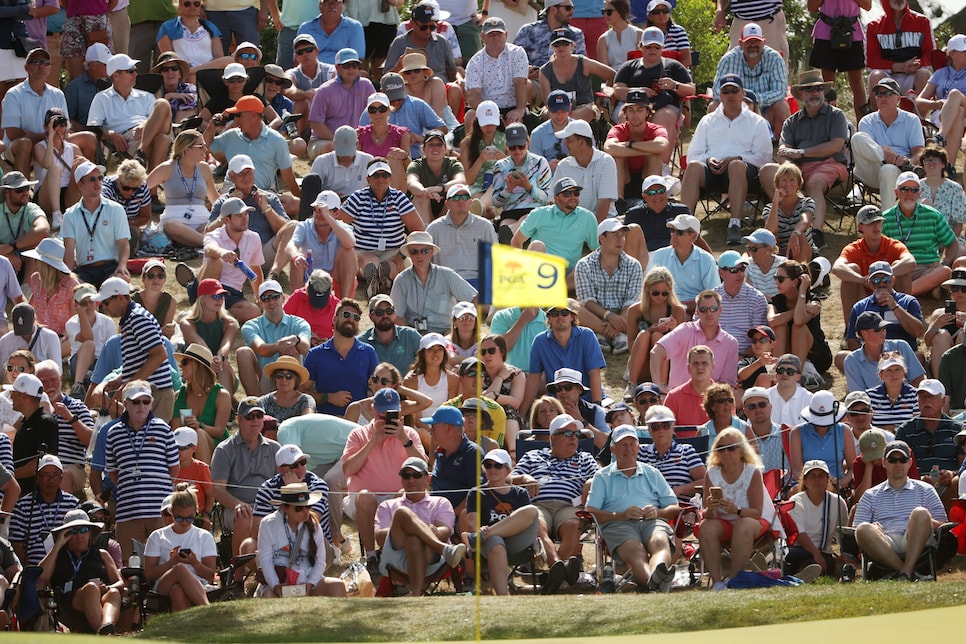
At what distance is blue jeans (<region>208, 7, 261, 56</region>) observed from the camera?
908 inches

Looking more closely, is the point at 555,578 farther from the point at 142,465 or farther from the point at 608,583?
the point at 142,465

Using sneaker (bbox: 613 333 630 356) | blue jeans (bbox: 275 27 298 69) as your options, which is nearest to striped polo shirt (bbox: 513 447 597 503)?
sneaker (bbox: 613 333 630 356)

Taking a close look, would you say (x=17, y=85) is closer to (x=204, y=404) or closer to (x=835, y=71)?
(x=204, y=404)

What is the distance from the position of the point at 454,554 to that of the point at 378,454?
4.80ft

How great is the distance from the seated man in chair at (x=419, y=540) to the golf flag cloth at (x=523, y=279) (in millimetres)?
2903

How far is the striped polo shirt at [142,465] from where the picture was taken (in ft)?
47.3

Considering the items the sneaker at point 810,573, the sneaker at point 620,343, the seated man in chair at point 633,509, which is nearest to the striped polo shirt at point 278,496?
the seated man in chair at point 633,509

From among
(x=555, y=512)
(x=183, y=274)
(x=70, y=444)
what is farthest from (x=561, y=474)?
(x=183, y=274)

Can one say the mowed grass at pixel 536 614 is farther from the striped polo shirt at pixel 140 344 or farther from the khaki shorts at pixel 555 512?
the striped polo shirt at pixel 140 344

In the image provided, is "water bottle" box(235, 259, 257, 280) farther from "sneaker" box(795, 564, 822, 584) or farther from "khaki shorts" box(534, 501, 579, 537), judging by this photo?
"sneaker" box(795, 564, 822, 584)

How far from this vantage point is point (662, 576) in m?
13.3

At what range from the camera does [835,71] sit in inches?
886

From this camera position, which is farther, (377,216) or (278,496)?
(377,216)

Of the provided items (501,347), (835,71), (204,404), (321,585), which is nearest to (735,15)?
(835,71)
